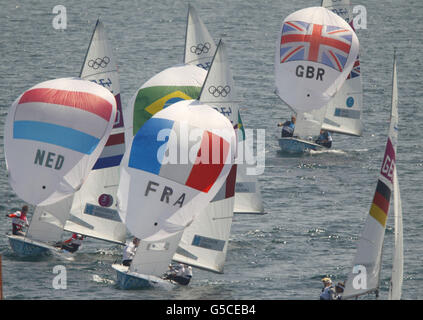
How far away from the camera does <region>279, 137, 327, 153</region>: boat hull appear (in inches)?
2630

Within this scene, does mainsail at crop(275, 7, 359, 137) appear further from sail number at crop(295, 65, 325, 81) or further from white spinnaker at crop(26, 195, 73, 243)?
white spinnaker at crop(26, 195, 73, 243)

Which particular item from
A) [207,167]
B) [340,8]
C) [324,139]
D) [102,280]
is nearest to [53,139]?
[102,280]

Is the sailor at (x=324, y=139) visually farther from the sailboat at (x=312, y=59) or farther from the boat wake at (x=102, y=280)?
the boat wake at (x=102, y=280)

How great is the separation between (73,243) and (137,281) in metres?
6.68

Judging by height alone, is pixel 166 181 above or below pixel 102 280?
above

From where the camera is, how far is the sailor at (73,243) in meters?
49.3

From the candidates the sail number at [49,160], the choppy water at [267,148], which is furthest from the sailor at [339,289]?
the sail number at [49,160]

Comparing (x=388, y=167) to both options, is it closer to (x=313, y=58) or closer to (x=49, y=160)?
(x=49, y=160)

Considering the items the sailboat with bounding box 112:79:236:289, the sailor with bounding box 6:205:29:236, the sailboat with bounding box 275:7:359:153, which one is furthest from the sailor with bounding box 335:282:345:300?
the sailboat with bounding box 275:7:359:153

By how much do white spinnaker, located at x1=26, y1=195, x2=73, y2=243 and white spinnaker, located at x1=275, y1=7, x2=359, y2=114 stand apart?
20.1 meters

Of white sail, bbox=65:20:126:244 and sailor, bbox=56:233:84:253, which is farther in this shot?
white sail, bbox=65:20:126:244

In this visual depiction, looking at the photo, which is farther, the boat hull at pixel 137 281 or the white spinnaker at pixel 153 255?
the white spinnaker at pixel 153 255

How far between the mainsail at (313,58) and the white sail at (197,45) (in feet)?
40.8

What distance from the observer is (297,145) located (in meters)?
67.1
